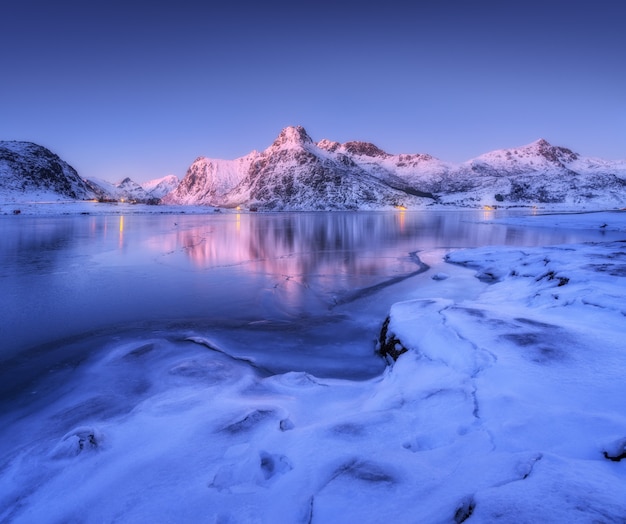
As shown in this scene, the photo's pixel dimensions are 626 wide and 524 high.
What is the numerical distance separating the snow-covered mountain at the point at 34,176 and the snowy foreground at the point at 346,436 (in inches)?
5634

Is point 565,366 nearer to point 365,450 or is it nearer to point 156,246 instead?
point 365,450

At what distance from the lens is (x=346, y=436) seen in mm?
4016

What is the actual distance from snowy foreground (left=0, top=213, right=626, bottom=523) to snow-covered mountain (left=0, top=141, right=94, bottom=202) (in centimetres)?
14311

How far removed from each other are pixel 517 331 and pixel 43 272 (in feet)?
55.3

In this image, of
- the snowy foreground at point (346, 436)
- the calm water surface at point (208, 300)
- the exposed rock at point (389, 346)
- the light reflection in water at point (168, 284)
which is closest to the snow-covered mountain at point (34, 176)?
the light reflection in water at point (168, 284)

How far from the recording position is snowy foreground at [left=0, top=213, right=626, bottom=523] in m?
2.97

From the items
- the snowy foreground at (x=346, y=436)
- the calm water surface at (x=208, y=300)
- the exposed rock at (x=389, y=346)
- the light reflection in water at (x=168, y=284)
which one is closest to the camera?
the snowy foreground at (x=346, y=436)

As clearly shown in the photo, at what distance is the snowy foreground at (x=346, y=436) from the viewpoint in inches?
117

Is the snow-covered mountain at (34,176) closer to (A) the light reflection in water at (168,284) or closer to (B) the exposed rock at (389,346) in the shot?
(A) the light reflection in water at (168,284)

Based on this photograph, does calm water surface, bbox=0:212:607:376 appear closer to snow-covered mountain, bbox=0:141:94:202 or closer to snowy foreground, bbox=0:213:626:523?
snowy foreground, bbox=0:213:626:523

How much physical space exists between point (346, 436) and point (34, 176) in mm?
181121

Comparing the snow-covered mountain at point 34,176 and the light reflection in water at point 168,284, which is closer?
the light reflection in water at point 168,284

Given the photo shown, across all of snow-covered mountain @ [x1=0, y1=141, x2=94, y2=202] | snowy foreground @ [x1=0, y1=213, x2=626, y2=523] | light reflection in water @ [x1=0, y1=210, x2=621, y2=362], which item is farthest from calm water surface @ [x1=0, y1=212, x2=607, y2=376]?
snow-covered mountain @ [x1=0, y1=141, x2=94, y2=202]

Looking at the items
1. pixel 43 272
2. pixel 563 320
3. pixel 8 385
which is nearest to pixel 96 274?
pixel 43 272
